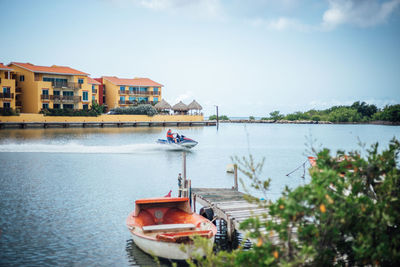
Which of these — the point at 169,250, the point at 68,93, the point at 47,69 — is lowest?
the point at 169,250

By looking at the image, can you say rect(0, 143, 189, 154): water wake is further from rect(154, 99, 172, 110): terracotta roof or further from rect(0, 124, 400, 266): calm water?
rect(154, 99, 172, 110): terracotta roof

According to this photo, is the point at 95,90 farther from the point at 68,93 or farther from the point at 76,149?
the point at 76,149

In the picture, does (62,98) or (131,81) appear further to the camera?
(131,81)

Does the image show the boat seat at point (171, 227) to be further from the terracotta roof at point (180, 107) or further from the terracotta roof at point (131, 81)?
the terracotta roof at point (180, 107)

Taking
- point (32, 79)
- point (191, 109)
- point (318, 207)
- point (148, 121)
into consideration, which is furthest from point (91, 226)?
point (191, 109)

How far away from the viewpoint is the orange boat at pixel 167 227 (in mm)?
10586

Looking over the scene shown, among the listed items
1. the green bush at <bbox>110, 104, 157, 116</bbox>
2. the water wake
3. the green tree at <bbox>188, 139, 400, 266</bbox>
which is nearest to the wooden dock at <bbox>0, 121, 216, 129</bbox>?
the green bush at <bbox>110, 104, 157, 116</bbox>

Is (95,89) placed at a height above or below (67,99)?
above

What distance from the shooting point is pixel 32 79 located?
67.8m

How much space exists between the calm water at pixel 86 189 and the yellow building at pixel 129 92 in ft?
147

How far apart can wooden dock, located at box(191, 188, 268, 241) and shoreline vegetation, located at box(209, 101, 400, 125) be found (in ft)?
380

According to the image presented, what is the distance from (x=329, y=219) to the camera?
5.73 metres

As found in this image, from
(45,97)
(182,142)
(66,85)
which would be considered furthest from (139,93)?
(182,142)

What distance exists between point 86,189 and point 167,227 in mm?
11612
